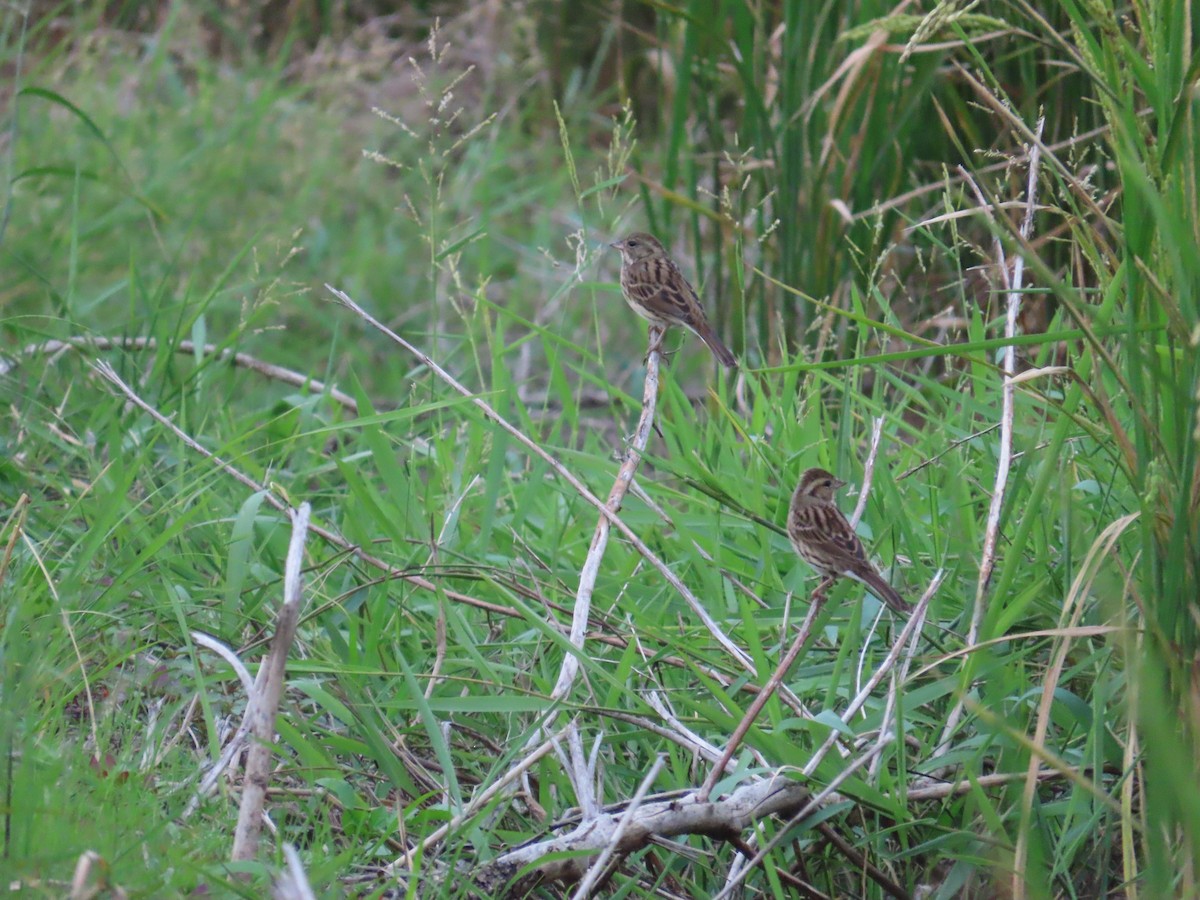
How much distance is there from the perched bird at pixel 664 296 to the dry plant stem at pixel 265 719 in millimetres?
2327

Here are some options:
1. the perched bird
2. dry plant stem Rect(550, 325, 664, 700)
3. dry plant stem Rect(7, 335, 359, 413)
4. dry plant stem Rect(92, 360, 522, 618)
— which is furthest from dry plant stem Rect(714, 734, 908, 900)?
dry plant stem Rect(7, 335, 359, 413)

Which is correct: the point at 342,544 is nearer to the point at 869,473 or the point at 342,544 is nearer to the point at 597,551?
the point at 597,551

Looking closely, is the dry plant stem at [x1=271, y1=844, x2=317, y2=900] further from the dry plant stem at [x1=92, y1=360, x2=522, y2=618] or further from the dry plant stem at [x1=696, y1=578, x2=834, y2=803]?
the dry plant stem at [x1=92, y1=360, x2=522, y2=618]

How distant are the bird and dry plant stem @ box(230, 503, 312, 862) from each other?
120cm

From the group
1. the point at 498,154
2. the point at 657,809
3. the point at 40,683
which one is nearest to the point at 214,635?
the point at 40,683

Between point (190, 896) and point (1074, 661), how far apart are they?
6.12ft

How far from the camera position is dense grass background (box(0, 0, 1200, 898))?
2395 millimetres

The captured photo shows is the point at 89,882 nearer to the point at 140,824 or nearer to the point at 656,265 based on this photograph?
the point at 140,824

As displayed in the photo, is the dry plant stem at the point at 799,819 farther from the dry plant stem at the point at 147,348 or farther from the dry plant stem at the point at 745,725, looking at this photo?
the dry plant stem at the point at 147,348

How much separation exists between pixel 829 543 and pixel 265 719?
Result: 1294 millimetres

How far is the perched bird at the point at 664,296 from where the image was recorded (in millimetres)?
4547

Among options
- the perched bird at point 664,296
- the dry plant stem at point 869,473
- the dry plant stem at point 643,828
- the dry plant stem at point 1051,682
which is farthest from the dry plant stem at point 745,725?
the perched bird at point 664,296

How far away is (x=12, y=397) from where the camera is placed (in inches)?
175

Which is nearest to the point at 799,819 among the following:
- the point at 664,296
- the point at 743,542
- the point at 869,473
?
the point at 869,473
